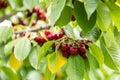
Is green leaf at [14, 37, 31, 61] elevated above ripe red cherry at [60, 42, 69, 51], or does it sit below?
below

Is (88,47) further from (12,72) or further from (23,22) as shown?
(23,22)

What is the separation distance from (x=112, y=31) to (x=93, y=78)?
171mm

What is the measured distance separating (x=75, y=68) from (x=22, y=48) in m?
0.43

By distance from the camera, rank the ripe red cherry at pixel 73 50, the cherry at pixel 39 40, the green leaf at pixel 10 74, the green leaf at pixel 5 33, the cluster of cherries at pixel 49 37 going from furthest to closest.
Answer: the green leaf at pixel 10 74, the green leaf at pixel 5 33, the cherry at pixel 39 40, the cluster of cherries at pixel 49 37, the ripe red cherry at pixel 73 50

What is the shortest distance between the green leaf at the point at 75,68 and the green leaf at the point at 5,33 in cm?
66

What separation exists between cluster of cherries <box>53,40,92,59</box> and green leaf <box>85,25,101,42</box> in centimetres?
2

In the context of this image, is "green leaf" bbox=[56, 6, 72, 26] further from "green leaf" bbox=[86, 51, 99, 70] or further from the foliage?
"green leaf" bbox=[86, 51, 99, 70]

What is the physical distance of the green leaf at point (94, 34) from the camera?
4.36 ft

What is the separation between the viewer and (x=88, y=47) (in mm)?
1345

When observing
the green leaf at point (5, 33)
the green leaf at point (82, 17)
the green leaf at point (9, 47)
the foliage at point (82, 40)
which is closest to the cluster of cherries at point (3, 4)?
the green leaf at point (5, 33)

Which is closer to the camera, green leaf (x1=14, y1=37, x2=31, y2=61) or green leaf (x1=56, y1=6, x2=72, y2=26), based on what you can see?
green leaf (x1=56, y1=6, x2=72, y2=26)

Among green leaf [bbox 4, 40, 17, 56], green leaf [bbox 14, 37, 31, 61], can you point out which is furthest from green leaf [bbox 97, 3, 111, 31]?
green leaf [bbox 4, 40, 17, 56]

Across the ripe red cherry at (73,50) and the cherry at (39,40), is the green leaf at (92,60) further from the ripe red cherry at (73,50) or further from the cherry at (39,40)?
the cherry at (39,40)

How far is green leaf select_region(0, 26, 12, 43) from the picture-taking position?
75.1 inches
